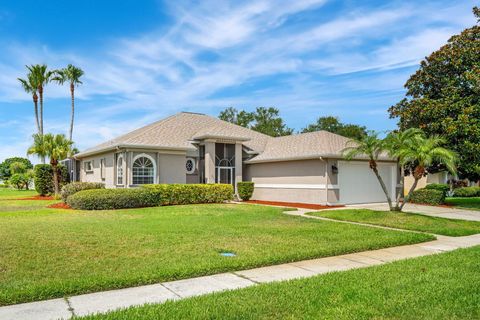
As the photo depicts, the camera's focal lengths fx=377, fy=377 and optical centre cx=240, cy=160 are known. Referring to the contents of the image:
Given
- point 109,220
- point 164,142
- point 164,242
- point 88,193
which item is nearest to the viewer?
point 164,242

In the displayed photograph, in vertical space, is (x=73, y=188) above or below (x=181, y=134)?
below

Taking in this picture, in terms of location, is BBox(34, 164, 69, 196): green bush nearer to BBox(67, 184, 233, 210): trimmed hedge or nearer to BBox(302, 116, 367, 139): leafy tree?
BBox(67, 184, 233, 210): trimmed hedge

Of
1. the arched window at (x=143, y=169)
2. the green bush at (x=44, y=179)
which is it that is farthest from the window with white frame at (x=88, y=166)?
the arched window at (x=143, y=169)

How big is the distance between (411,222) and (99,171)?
20.1 m

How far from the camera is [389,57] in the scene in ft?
54.4

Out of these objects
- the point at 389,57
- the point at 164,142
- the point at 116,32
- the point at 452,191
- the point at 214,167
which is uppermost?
the point at 116,32

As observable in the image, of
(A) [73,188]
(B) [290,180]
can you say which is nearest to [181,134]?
(A) [73,188]

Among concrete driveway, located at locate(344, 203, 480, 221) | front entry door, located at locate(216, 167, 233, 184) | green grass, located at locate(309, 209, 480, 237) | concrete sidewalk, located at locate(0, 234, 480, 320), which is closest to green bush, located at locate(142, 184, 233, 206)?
front entry door, located at locate(216, 167, 233, 184)

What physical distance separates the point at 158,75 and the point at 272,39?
6.85 m

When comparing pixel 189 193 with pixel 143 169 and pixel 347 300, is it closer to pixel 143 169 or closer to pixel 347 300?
pixel 143 169

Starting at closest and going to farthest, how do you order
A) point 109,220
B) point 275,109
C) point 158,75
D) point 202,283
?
point 202,283, point 109,220, point 158,75, point 275,109

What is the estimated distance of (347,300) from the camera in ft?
16.4

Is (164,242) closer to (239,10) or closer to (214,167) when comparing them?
(239,10)

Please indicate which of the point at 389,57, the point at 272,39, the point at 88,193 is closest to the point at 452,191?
the point at 389,57
